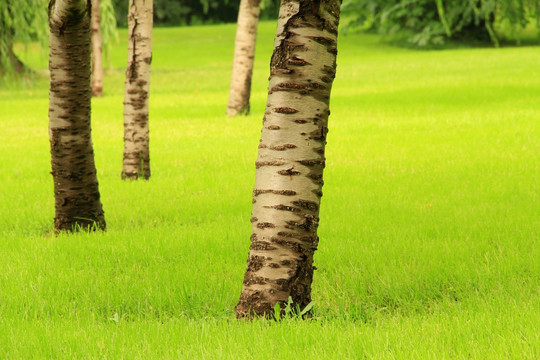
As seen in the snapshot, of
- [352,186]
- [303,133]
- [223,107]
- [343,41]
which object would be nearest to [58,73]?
[303,133]

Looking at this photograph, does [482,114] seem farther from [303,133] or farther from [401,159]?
[303,133]

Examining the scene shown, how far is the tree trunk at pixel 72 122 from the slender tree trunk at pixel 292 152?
2581 millimetres

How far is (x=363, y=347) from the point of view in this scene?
3.24 meters

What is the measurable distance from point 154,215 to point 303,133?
3594mm

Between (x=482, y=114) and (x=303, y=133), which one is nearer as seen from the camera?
(x=303, y=133)

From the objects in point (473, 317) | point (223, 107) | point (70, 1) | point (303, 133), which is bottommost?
point (223, 107)

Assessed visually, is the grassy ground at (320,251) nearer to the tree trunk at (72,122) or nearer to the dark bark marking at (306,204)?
the tree trunk at (72,122)

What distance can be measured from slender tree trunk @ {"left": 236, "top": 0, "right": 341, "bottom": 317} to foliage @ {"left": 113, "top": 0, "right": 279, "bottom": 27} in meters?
55.9

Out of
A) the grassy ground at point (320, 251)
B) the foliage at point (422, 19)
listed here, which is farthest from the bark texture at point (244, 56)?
the foliage at point (422, 19)

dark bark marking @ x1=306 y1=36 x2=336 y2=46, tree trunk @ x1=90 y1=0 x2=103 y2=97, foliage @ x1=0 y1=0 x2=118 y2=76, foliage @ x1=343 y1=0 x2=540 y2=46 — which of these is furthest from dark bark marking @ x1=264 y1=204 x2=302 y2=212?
foliage @ x1=343 y1=0 x2=540 y2=46

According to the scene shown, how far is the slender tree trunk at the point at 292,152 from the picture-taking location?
364 cm

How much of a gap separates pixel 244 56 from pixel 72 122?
10349mm

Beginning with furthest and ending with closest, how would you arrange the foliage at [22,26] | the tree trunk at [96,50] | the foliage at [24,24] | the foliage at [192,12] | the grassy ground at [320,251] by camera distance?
the foliage at [192,12] → the tree trunk at [96,50] → the foliage at [24,24] → the foliage at [22,26] → the grassy ground at [320,251]

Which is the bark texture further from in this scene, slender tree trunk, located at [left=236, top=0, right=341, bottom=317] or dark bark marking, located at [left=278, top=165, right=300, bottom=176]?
dark bark marking, located at [left=278, top=165, right=300, bottom=176]
